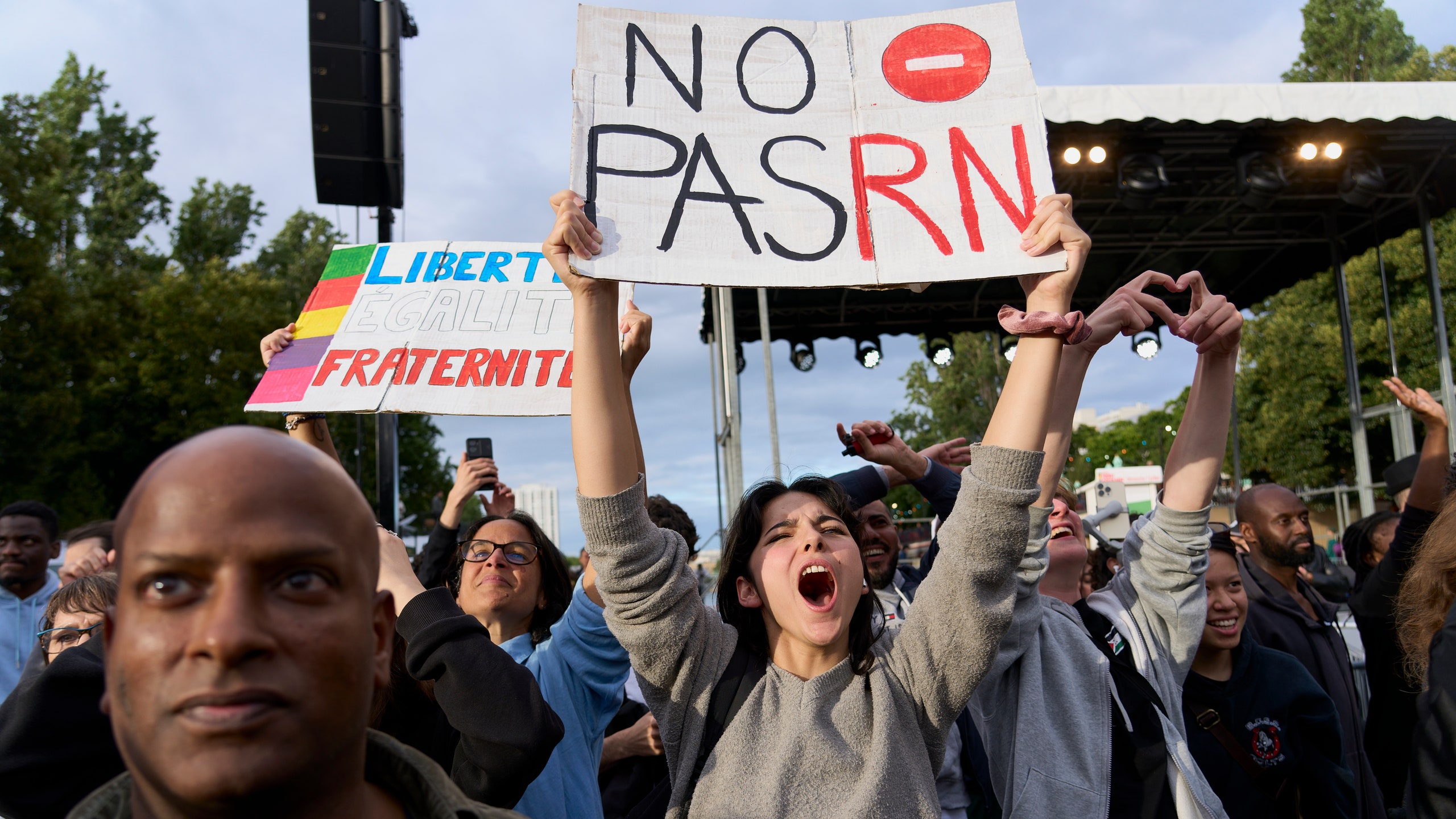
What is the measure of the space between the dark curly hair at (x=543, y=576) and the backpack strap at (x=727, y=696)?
1.09 m

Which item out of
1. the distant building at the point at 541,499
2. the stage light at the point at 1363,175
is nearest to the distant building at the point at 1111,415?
the distant building at the point at 541,499

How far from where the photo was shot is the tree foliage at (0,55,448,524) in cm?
1727

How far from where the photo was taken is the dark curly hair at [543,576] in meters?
3.02

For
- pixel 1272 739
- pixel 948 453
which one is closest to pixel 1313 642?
pixel 1272 739

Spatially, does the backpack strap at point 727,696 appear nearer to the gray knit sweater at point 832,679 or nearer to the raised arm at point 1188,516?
the gray knit sweater at point 832,679

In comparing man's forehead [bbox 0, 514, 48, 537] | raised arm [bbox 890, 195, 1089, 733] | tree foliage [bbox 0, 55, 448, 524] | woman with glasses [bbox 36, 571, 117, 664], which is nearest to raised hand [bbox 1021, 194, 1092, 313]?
raised arm [bbox 890, 195, 1089, 733]

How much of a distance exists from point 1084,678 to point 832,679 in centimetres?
72

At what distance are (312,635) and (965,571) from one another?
124 cm

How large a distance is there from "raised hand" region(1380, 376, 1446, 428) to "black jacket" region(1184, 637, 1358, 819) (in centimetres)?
143

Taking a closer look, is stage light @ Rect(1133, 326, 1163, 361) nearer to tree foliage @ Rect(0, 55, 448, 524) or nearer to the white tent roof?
the white tent roof

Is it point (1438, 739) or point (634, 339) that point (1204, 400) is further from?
point (634, 339)

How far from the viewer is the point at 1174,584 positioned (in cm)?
244

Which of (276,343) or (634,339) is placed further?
(276,343)

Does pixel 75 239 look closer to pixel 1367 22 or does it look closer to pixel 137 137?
pixel 137 137
